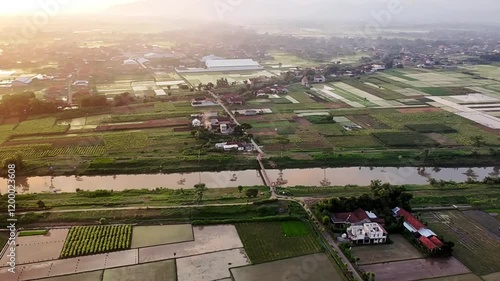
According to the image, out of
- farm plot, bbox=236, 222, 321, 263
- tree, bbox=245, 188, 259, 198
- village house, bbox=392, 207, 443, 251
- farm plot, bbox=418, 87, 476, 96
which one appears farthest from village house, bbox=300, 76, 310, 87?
farm plot, bbox=236, 222, 321, 263

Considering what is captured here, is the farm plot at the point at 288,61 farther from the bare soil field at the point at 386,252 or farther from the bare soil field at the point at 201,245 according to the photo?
the bare soil field at the point at 386,252

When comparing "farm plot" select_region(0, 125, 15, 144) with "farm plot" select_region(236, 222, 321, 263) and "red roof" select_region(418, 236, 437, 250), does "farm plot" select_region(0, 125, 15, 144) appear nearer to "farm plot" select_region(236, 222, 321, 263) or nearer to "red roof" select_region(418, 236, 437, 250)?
"farm plot" select_region(236, 222, 321, 263)

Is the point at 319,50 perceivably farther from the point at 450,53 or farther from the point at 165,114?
the point at 165,114

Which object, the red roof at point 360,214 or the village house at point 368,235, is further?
the red roof at point 360,214

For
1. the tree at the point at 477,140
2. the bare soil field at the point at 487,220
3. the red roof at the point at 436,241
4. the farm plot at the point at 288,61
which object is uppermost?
the red roof at the point at 436,241

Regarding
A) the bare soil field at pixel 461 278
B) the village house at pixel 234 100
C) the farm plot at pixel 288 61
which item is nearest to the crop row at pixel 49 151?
the village house at pixel 234 100

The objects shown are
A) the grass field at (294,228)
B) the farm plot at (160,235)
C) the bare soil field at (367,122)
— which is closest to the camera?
the farm plot at (160,235)
